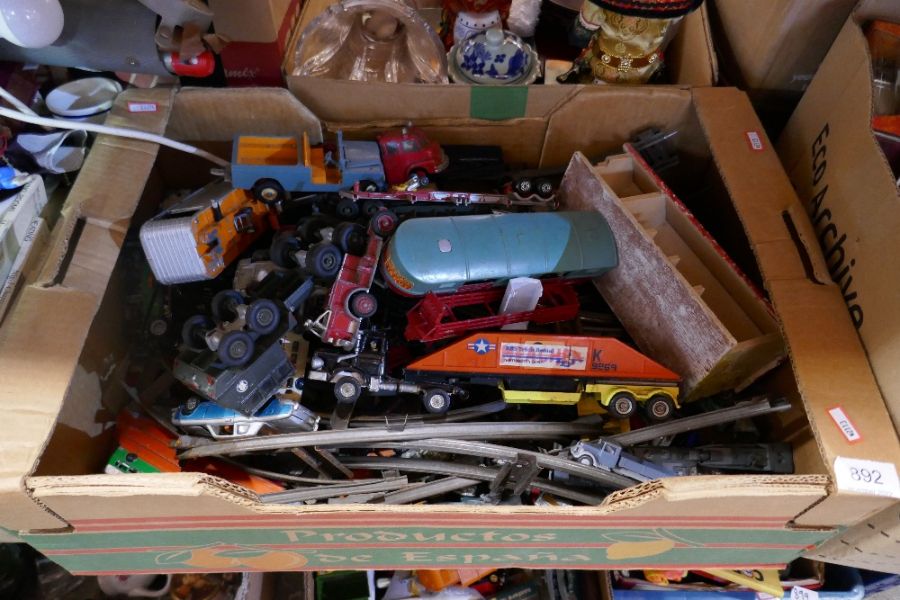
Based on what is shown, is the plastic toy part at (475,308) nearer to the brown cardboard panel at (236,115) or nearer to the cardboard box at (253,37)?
the brown cardboard panel at (236,115)

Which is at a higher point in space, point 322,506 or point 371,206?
point 371,206

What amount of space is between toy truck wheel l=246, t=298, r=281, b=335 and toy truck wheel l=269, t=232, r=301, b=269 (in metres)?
0.14

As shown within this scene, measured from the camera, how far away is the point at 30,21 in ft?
3.64

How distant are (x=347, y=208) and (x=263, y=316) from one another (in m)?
0.29

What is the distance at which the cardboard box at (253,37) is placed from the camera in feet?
4.19

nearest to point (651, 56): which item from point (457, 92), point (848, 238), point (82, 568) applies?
point (457, 92)

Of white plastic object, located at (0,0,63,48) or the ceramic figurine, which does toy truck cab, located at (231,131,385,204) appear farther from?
the ceramic figurine

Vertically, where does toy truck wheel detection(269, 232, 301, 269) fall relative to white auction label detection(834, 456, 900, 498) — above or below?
below

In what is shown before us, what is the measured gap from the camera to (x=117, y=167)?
1179 millimetres

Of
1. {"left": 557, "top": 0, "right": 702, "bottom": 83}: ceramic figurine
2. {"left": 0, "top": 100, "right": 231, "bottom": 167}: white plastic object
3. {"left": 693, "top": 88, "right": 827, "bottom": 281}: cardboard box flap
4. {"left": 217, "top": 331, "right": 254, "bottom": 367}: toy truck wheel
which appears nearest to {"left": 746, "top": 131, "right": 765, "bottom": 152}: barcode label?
{"left": 693, "top": 88, "right": 827, "bottom": 281}: cardboard box flap

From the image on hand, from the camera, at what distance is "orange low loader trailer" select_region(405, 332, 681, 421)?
1.15m

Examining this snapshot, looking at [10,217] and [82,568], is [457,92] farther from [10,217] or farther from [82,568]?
[82,568]

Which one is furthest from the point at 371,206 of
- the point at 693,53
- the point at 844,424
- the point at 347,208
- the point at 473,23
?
the point at 844,424

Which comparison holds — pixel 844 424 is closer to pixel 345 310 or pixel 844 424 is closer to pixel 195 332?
pixel 345 310
